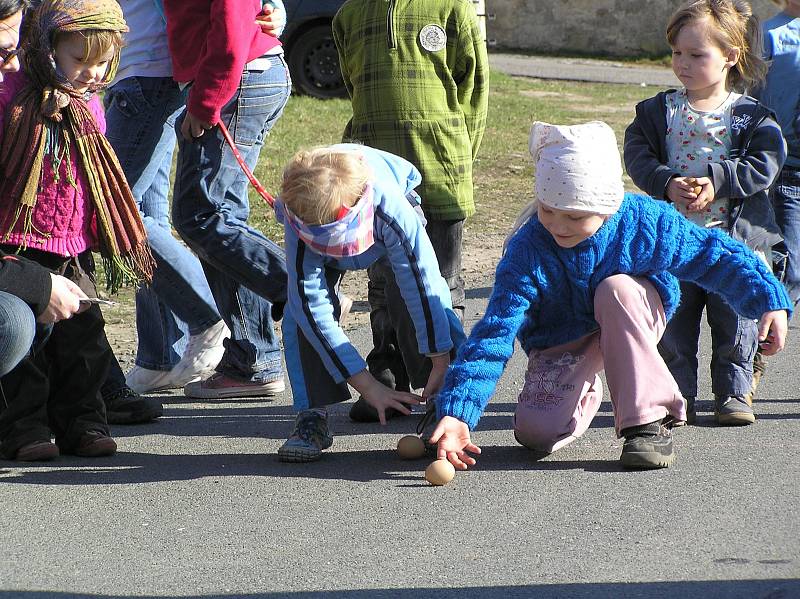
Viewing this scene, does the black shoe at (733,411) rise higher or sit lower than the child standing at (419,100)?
lower

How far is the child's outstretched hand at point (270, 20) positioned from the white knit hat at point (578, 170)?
1.43 meters

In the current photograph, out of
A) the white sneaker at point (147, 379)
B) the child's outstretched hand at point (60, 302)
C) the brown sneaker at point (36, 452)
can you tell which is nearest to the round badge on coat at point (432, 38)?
the child's outstretched hand at point (60, 302)

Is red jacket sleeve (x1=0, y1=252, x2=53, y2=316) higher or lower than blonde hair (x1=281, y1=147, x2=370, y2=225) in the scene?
lower

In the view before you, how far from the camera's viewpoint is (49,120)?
388 cm

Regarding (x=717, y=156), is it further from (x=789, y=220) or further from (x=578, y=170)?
(x=578, y=170)

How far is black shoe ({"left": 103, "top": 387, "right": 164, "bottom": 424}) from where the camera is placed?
14.9ft

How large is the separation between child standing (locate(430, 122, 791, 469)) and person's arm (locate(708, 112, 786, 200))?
0.43 meters

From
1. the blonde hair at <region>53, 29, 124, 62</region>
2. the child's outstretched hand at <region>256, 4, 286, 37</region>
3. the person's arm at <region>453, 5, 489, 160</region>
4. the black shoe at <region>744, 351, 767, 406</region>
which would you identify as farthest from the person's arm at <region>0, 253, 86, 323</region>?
the black shoe at <region>744, 351, 767, 406</region>

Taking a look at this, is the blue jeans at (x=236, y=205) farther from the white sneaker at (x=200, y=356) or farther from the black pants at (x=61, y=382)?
the black pants at (x=61, y=382)

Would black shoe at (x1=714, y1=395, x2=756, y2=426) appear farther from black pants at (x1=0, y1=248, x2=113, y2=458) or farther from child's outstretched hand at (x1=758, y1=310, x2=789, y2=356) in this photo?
black pants at (x1=0, y1=248, x2=113, y2=458)

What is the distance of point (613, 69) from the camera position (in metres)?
22.1

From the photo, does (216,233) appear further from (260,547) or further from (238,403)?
(260,547)

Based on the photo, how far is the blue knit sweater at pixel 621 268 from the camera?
3809mm

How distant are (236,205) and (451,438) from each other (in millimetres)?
1594
